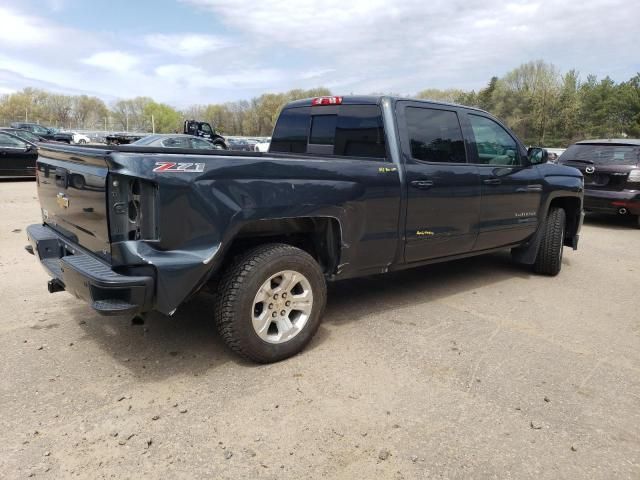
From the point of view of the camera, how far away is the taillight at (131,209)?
2910mm

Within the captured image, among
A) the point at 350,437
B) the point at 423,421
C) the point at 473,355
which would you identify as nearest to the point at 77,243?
the point at 350,437

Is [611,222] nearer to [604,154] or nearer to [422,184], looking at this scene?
[604,154]

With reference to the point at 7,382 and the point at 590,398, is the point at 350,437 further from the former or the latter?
the point at 7,382

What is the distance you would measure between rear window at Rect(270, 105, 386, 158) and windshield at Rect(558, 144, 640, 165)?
24.6ft

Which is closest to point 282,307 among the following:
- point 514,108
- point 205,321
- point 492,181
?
point 205,321

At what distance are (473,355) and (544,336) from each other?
85 centimetres

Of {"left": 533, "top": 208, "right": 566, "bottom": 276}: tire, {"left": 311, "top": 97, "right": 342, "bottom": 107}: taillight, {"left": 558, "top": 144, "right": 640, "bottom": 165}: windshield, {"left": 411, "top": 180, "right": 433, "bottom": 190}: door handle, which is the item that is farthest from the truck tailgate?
{"left": 558, "top": 144, "right": 640, "bottom": 165}: windshield

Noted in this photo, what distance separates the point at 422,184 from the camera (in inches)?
167

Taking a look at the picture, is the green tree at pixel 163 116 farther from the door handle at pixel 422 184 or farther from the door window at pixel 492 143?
the door handle at pixel 422 184

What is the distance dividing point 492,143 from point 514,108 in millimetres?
59979

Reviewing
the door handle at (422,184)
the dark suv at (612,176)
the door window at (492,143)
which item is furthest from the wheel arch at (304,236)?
the dark suv at (612,176)

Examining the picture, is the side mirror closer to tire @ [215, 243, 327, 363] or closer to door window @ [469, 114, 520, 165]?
door window @ [469, 114, 520, 165]

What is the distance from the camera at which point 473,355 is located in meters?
3.74

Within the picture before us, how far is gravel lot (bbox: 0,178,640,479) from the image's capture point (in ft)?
8.24
